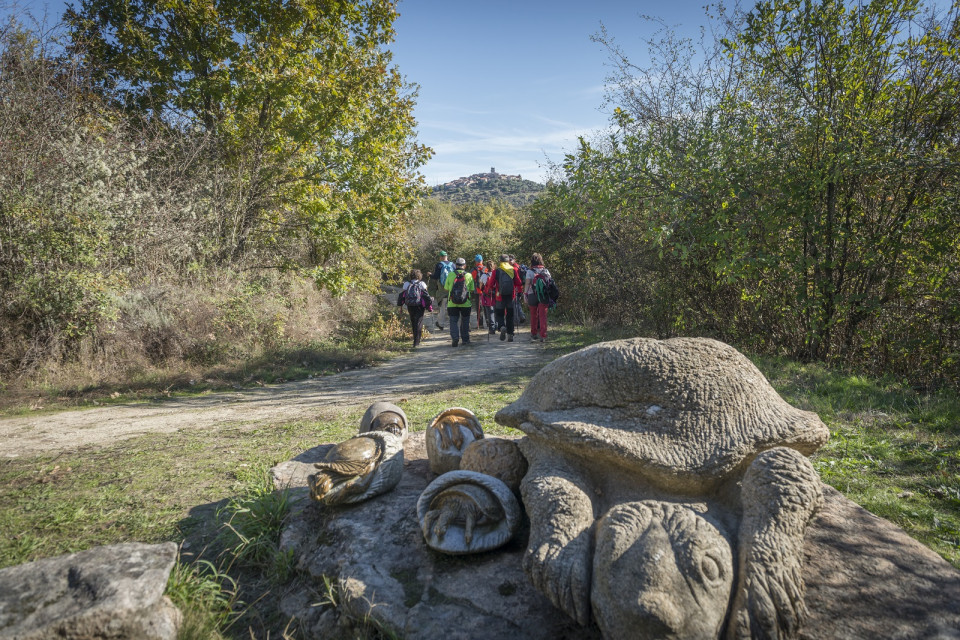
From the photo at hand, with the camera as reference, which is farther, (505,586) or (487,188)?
(487,188)

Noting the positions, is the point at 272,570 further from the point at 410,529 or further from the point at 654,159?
the point at 654,159

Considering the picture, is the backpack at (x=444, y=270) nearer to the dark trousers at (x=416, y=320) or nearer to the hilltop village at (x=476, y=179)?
the dark trousers at (x=416, y=320)

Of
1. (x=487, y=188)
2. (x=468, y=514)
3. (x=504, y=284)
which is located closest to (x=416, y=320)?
(x=504, y=284)

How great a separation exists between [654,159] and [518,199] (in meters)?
69.5

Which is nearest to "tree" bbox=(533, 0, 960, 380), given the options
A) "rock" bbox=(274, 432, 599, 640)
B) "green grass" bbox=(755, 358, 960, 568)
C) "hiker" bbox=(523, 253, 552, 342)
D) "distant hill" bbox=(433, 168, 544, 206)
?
"green grass" bbox=(755, 358, 960, 568)

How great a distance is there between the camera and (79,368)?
8000 mm

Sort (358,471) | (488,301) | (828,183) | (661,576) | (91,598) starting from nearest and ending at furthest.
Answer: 1. (661,576)
2. (91,598)
3. (358,471)
4. (828,183)
5. (488,301)

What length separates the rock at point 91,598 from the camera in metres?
1.80

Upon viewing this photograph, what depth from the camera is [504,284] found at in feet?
39.3

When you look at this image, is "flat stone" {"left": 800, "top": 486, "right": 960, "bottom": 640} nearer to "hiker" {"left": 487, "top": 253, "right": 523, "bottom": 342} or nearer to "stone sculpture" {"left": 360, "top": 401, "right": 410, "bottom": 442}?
"stone sculpture" {"left": 360, "top": 401, "right": 410, "bottom": 442}

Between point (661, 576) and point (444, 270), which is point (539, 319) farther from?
point (661, 576)

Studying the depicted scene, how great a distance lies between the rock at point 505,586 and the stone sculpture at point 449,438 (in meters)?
0.48

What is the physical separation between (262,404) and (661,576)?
22.3ft

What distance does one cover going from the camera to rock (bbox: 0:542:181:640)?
5.89ft
